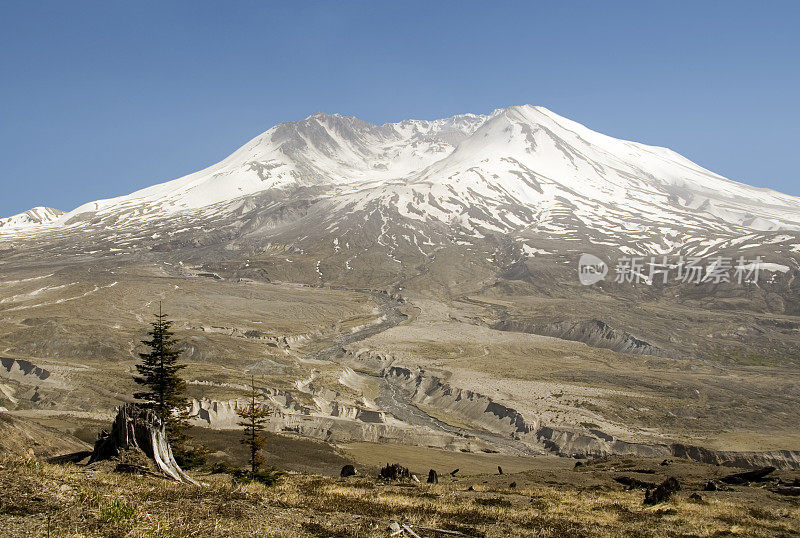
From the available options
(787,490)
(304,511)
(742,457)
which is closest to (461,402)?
(742,457)

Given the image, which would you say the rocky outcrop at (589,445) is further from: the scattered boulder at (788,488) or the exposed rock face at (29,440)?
the exposed rock face at (29,440)

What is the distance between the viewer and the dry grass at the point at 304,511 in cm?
925

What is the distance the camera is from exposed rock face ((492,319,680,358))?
107m

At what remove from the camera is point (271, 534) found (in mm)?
9789

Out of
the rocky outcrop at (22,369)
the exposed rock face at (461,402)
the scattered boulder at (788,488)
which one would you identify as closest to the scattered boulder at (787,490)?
the scattered boulder at (788,488)

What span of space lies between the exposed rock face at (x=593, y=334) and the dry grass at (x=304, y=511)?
92398mm

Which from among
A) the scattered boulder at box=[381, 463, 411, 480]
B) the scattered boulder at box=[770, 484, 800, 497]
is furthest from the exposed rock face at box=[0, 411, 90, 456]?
the scattered boulder at box=[770, 484, 800, 497]

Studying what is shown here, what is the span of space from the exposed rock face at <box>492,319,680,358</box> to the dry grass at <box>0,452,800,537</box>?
92.4 metres

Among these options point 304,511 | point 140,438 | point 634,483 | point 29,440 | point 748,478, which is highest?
point 140,438

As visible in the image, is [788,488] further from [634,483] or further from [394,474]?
[394,474]

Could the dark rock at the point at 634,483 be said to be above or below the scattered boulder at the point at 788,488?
below

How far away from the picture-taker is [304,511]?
12.3m

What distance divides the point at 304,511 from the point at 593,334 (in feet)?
367

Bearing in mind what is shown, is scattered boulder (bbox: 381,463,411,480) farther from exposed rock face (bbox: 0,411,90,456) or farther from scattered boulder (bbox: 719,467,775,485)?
scattered boulder (bbox: 719,467,775,485)
